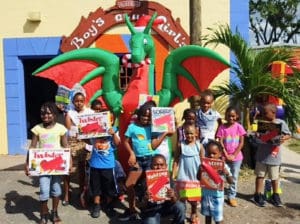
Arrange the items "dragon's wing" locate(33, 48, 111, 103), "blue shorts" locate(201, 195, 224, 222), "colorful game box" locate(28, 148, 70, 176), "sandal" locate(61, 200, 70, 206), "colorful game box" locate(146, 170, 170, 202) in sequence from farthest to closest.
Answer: "dragon's wing" locate(33, 48, 111, 103), "sandal" locate(61, 200, 70, 206), "colorful game box" locate(28, 148, 70, 176), "blue shorts" locate(201, 195, 224, 222), "colorful game box" locate(146, 170, 170, 202)

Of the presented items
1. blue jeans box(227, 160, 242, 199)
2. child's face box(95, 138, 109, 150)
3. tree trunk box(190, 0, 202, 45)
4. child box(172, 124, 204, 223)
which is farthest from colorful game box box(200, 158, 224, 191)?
tree trunk box(190, 0, 202, 45)

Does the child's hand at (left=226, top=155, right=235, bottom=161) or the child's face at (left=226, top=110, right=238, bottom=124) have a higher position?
the child's face at (left=226, top=110, right=238, bottom=124)

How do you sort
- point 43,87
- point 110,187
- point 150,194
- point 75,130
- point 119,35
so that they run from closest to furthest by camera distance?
point 150,194, point 110,187, point 75,130, point 119,35, point 43,87

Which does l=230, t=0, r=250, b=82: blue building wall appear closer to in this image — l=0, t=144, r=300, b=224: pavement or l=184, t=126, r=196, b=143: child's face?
l=0, t=144, r=300, b=224: pavement

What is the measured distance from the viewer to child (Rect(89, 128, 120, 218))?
17.9 feet

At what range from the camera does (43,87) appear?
50.3 ft

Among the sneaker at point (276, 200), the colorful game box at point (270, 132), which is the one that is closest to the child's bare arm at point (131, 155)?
the colorful game box at point (270, 132)

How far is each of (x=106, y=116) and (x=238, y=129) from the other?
5.49ft

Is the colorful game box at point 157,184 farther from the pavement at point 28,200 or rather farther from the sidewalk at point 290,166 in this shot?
the sidewalk at point 290,166

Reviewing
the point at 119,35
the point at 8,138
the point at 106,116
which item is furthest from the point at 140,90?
the point at 8,138

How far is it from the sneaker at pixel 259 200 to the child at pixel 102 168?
186 cm

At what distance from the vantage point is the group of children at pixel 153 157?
15.6ft

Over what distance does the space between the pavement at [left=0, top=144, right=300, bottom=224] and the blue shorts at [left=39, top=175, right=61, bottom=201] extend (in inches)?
18.1

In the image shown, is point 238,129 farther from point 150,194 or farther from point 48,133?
point 48,133
